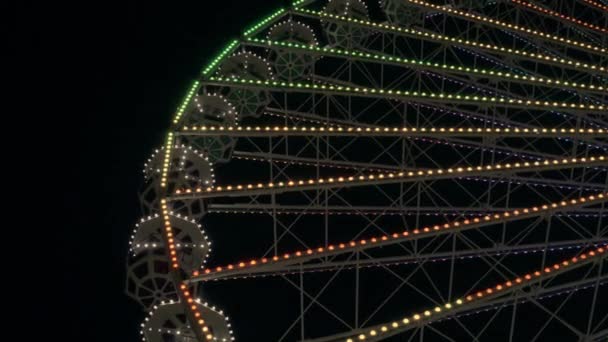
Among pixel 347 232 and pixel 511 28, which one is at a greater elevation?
pixel 511 28

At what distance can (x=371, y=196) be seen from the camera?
838 inches

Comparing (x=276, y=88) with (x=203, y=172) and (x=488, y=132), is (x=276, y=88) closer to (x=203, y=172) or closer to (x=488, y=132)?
(x=203, y=172)

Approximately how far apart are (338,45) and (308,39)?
961 mm

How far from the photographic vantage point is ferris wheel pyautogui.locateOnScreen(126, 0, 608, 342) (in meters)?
11.9

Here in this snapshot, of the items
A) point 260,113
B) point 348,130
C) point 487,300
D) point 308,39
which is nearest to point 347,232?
point 260,113

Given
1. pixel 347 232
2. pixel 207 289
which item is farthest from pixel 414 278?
pixel 207 289

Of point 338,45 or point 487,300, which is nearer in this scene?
point 487,300

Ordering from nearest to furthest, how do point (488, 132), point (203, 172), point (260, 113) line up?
point (488, 132) → point (203, 172) → point (260, 113)

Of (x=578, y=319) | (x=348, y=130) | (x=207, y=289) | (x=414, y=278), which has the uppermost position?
(x=348, y=130)

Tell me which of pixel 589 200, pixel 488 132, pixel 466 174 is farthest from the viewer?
pixel 488 132

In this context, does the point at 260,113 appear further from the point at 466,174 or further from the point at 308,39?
the point at 466,174

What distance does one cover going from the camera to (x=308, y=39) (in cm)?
1988

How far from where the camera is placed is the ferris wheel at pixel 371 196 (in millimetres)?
11859

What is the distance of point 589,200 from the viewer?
443 inches
